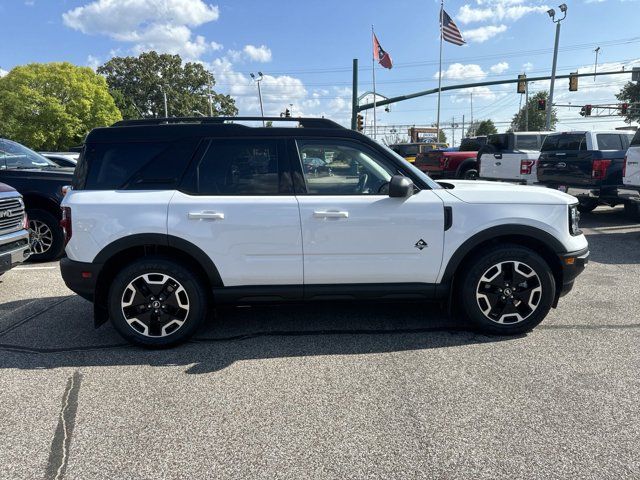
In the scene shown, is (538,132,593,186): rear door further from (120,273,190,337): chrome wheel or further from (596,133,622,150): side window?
(120,273,190,337): chrome wheel

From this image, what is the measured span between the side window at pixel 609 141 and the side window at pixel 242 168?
346 inches

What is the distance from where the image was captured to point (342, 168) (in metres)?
3.95

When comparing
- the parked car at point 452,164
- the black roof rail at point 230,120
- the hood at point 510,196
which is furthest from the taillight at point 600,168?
the black roof rail at point 230,120

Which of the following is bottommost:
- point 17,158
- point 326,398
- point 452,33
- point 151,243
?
point 326,398

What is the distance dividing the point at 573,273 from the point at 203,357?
321 cm

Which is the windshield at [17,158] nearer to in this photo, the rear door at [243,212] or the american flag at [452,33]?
the rear door at [243,212]

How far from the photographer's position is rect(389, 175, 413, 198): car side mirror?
3.70 m

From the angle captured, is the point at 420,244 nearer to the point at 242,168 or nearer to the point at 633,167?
the point at 242,168

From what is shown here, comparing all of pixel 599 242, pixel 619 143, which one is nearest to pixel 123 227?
pixel 599 242

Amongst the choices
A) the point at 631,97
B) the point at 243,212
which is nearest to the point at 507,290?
the point at 243,212

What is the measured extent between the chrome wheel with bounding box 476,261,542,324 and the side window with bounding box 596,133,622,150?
7.56 m

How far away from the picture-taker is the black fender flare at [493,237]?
3.89 m

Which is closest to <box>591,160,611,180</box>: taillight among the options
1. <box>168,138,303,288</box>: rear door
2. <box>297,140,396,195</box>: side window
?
<box>297,140,396,195</box>: side window

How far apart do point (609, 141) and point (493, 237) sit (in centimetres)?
811
